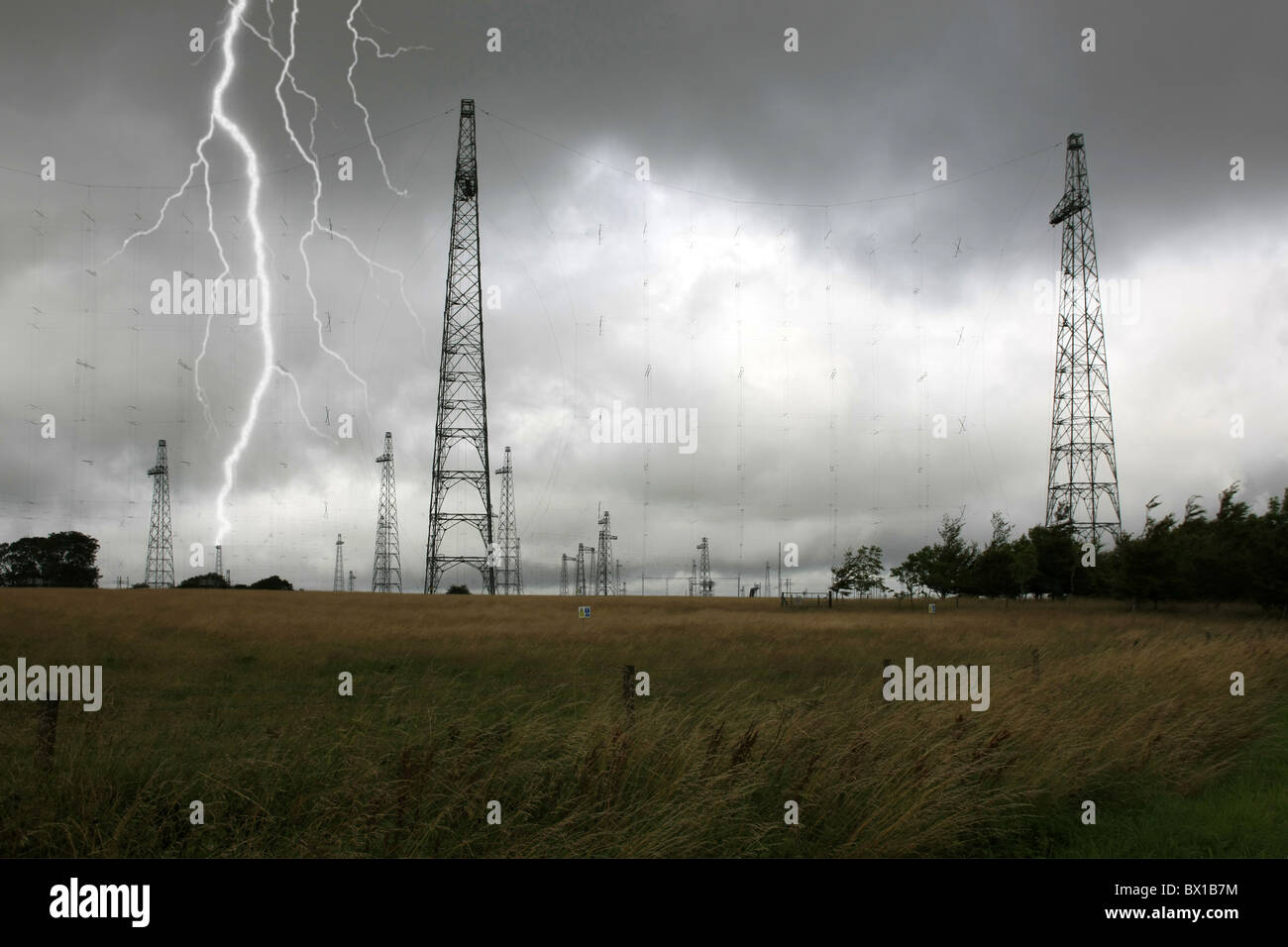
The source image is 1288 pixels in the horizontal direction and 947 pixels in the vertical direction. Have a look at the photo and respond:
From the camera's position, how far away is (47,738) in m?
8.41

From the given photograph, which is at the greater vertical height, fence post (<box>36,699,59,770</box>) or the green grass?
fence post (<box>36,699,59,770</box>)

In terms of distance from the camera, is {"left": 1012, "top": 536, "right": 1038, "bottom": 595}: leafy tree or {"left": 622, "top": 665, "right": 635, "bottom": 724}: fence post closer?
{"left": 622, "top": 665, "right": 635, "bottom": 724}: fence post

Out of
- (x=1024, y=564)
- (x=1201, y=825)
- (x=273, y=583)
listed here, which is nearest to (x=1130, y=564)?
(x=1024, y=564)

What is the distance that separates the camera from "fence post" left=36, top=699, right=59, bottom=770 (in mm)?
8180

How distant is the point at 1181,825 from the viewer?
883 centimetres

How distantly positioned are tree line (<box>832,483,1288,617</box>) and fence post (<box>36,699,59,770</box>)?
3781cm

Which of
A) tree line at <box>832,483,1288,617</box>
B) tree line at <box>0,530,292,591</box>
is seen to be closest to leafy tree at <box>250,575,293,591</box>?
tree line at <box>0,530,292,591</box>

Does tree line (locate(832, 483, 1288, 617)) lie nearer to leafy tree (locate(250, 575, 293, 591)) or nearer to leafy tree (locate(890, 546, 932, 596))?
leafy tree (locate(890, 546, 932, 596))

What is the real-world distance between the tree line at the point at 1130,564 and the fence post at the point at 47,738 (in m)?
37.8

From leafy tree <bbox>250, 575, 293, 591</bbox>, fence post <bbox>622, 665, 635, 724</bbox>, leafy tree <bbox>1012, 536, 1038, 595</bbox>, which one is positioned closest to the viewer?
fence post <bbox>622, 665, 635, 724</bbox>
